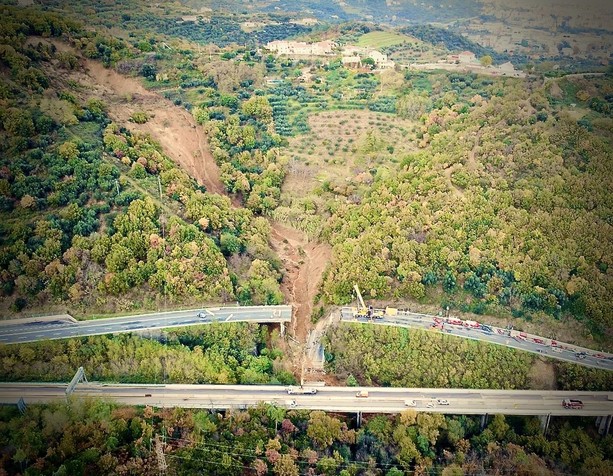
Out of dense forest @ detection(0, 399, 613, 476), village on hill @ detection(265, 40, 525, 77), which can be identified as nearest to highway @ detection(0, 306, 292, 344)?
dense forest @ detection(0, 399, 613, 476)

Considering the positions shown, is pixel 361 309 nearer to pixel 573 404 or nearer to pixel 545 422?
pixel 545 422

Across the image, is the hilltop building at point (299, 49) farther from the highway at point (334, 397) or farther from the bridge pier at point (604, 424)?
→ the bridge pier at point (604, 424)

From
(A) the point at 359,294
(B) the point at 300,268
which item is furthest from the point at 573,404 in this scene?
(B) the point at 300,268

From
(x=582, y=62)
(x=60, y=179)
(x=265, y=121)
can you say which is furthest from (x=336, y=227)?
(x=582, y=62)

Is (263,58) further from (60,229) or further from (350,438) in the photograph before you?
(350,438)

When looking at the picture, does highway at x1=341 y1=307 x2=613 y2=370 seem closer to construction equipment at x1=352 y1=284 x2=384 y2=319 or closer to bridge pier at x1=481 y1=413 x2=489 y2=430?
construction equipment at x1=352 y1=284 x2=384 y2=319
